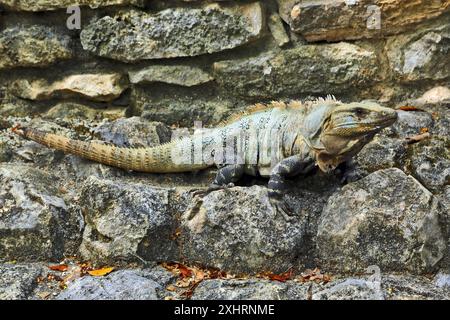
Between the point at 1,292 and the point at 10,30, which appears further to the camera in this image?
the point at 10,30

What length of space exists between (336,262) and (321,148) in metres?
0.69

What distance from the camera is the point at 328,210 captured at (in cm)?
359

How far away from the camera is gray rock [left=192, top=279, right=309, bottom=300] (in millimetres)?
3156

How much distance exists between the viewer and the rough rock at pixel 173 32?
172 inches

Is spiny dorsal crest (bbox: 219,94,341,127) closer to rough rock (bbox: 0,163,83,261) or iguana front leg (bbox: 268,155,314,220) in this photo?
iguana front leg (bbox: 268,155,314,220)

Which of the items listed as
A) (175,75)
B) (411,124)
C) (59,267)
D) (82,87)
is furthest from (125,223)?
(411,124)

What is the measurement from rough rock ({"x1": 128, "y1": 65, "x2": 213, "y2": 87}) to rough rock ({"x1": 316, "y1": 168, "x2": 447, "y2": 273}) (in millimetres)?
1536

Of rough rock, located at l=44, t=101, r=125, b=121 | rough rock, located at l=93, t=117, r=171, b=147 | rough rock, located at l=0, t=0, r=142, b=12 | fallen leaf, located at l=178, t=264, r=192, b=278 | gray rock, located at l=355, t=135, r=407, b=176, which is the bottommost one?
fallen leaf, located at l=178, t=264, r=192, b=278

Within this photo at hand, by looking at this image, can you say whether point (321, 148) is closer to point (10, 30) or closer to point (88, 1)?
point (88, 1)

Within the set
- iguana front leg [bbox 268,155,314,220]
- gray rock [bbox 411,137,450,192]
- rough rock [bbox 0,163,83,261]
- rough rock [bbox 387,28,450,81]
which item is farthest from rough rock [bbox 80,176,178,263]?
rough rock [bbox 387,28,450,81]

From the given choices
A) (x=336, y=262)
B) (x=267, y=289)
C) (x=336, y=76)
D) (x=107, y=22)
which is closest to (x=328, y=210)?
(x=336, y=262)

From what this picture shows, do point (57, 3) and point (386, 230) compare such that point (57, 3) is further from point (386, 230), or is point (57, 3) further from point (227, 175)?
point (386, 230)

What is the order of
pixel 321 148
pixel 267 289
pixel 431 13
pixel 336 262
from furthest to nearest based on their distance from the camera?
pixel 431 13, pixel 321 148, pixel 336 262, pixel 267 289

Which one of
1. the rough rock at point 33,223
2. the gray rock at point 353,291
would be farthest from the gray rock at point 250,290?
the rough rock at point 33,223
